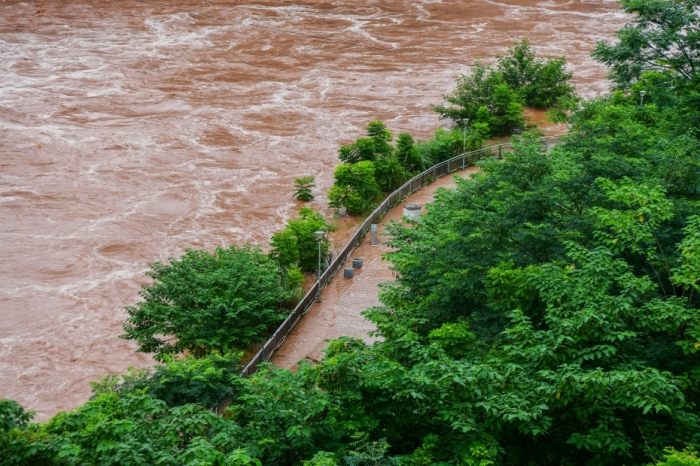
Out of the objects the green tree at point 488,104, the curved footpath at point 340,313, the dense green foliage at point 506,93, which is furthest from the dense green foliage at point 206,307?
the green tree at point 488,104

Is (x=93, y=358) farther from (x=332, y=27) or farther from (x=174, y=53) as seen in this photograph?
(x=332, y=27)

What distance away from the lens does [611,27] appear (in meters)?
65.8

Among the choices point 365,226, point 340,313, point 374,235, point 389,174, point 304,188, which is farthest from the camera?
point 304,188

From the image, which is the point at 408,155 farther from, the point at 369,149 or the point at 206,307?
the point at 206,307

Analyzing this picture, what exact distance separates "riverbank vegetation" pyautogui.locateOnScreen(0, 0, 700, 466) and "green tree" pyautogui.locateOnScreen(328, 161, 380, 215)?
15063mm

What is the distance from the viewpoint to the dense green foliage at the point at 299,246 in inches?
1121

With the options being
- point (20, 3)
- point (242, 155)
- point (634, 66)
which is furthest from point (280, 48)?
point (634, 66)

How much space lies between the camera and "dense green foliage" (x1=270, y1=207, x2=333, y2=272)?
2847 cm

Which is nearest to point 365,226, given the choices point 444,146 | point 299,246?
point 299,246

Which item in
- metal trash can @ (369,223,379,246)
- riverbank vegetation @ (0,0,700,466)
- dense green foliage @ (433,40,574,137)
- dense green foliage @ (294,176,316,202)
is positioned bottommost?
dense green foliage @ (294,176,316,202)

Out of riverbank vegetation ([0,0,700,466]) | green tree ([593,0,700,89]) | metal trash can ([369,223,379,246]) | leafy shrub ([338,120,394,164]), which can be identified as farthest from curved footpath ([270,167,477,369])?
green tree ([593,0,700,89])

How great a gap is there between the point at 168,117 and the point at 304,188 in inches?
501

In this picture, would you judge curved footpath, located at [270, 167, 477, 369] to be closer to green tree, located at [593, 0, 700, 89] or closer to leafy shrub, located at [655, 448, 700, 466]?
green tree, located at [593, 0, 700, 89]

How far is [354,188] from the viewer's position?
34.2m
